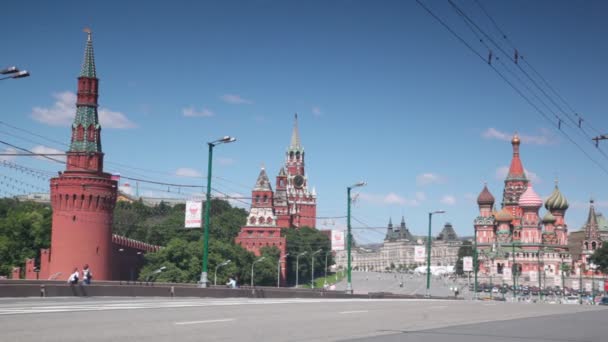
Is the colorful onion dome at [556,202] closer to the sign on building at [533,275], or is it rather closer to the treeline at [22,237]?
the sign on building at [533,275]

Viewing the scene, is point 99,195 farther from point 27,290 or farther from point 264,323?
point 264,323

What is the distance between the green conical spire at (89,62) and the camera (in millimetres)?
76875

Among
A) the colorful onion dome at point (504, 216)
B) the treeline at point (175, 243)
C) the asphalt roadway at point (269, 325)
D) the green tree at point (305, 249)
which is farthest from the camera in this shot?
the colorful onion dome at point (504, 216)

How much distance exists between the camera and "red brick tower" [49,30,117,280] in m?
74.1

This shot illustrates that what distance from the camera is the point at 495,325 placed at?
23000mm

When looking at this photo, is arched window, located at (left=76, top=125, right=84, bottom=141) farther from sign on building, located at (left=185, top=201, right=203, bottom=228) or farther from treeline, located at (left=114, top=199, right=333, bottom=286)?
sign on building, located at (left=185, top=201, right=203, bottom=228)

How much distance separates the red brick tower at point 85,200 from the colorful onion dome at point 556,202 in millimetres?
123901

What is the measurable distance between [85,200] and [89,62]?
1387cm

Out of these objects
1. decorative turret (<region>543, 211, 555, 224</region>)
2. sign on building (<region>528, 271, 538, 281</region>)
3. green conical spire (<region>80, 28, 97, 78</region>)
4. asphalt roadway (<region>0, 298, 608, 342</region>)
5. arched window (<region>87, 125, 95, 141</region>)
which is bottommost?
sign on building (<region>528, 271, 538, 281</region>)

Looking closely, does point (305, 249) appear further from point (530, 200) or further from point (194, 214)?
point (194, 214)

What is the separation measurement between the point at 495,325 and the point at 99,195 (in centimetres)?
5835

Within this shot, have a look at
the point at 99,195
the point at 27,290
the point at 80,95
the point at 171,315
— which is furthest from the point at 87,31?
the point at 171,315

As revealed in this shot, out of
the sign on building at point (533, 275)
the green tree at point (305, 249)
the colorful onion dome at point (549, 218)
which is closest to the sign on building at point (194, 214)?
the green tree at point (305, 249)

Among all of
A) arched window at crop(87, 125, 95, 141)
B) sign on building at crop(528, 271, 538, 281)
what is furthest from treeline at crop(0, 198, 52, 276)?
sign on building at crop(528, 271, 538, 281)
